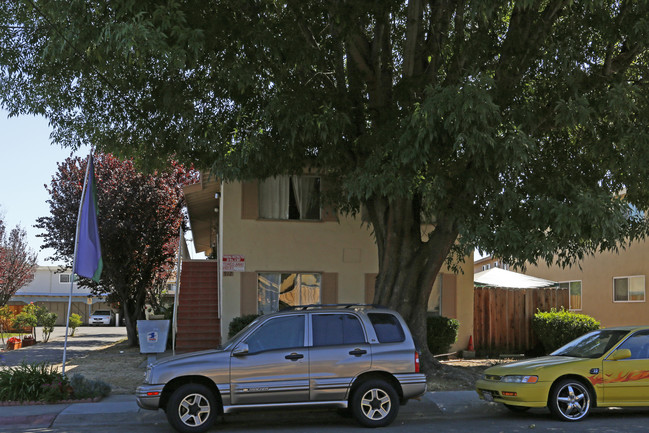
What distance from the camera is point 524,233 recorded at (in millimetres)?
10445

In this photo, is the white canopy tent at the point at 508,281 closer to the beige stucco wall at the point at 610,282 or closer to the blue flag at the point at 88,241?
the beige stucco wall at the point at 610,282

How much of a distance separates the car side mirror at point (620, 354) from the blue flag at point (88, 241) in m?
8.61

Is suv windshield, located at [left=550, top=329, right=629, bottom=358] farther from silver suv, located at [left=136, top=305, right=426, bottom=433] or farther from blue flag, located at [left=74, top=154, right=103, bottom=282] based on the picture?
blue flag, located at [left=74, top=154, right=103, bottom=282]

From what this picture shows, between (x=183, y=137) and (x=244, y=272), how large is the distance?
6.00 metres

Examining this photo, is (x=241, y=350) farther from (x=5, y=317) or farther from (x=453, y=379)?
(x=5, y=317)

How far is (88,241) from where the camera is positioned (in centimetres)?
1244

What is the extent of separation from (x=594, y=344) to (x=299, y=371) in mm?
4719

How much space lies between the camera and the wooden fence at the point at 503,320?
64.6ft

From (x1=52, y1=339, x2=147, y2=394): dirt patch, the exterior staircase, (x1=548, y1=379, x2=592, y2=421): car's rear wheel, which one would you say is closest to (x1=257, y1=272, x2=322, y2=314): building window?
the exterior staircase

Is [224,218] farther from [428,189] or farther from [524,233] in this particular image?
[524,233]

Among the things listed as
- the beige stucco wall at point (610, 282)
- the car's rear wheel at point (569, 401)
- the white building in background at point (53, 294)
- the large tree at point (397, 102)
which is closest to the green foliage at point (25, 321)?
the large tree at point (397, 102)

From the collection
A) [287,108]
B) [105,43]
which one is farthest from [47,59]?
[287,108]

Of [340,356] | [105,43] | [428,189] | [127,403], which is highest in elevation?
[105,43]

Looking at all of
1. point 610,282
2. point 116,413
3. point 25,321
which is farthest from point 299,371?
point 25,321
